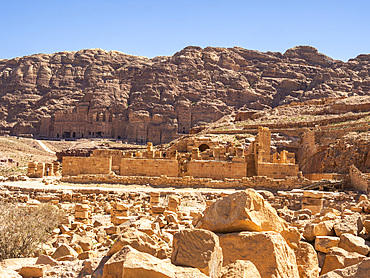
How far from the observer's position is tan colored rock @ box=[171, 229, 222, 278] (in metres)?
4.37

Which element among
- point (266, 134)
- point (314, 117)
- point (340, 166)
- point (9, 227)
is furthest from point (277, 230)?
point (314, 117)

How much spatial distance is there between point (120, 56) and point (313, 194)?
83.5m

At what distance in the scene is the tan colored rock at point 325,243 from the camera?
19.2 ft

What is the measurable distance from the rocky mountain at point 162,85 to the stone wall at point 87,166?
46548mm

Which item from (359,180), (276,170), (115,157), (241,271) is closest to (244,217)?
(241,271)

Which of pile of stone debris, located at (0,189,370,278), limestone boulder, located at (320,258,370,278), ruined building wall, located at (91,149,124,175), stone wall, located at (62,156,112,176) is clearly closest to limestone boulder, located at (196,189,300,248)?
pile of stone debris, located at (0,189,370,278)

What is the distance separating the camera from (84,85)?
271 feet

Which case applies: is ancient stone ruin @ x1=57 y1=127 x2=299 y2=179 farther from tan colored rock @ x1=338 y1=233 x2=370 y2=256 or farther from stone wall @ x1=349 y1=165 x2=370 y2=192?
tan colored rock @ x1=338 y1=233 x2=370 y2=256

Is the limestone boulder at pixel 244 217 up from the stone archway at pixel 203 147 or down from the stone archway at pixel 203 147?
down

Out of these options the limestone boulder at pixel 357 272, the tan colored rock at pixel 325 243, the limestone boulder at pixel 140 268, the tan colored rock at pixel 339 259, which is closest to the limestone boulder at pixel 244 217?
the tan colored rock at pixel 325 243

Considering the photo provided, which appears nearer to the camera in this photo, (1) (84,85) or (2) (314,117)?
(2) (314,117)

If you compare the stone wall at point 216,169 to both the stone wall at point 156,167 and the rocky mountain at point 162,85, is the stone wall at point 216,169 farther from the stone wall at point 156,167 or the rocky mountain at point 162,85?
the rocky mountain at point 162,85

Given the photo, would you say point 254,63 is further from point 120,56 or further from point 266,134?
point 266,134

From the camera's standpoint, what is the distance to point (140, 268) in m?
4.02
